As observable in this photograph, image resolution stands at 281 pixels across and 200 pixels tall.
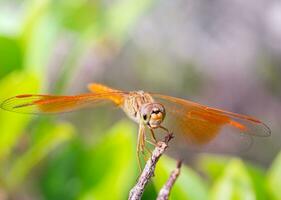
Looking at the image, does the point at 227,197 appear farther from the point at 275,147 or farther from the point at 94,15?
the point at 275,147

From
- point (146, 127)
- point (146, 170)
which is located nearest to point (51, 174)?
point (146, 127)

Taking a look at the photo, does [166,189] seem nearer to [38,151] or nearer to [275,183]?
[275,183]

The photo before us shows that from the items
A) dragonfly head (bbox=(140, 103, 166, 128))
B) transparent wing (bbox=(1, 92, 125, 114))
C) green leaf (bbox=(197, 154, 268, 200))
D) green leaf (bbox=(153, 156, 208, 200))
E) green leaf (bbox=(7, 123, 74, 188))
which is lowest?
green leaf (bbox=(7, 123, 74, 188))

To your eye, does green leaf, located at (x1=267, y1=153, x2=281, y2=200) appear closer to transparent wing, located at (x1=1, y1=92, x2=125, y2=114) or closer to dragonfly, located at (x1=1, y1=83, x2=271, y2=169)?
dragonfly, located at (x1=1, y1=83, x2=271, y2=169)

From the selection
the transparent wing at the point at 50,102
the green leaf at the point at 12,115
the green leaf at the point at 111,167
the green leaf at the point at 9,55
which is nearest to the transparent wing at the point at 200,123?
the transparent wing at the point at 50,102

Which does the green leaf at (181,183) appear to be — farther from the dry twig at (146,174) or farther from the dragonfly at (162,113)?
the dry twig at (146,174)

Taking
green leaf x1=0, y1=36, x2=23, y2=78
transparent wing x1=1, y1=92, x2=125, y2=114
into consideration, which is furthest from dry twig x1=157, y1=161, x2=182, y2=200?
green leaf x1=0, y1=36, x2=23, y2=78

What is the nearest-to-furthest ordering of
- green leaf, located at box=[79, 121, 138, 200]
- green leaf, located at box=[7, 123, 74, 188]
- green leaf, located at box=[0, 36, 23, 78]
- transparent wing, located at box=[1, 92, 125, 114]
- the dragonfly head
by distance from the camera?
the dragonfly head → transparent wing, located at box=[1, 92, 125, 114] → green leaf, located at box=[79, 121, 138, 200] → green leaf, located at box=[7, 123, 74, 188] → green leaf, located at box=[0, 36, 23, 78]
